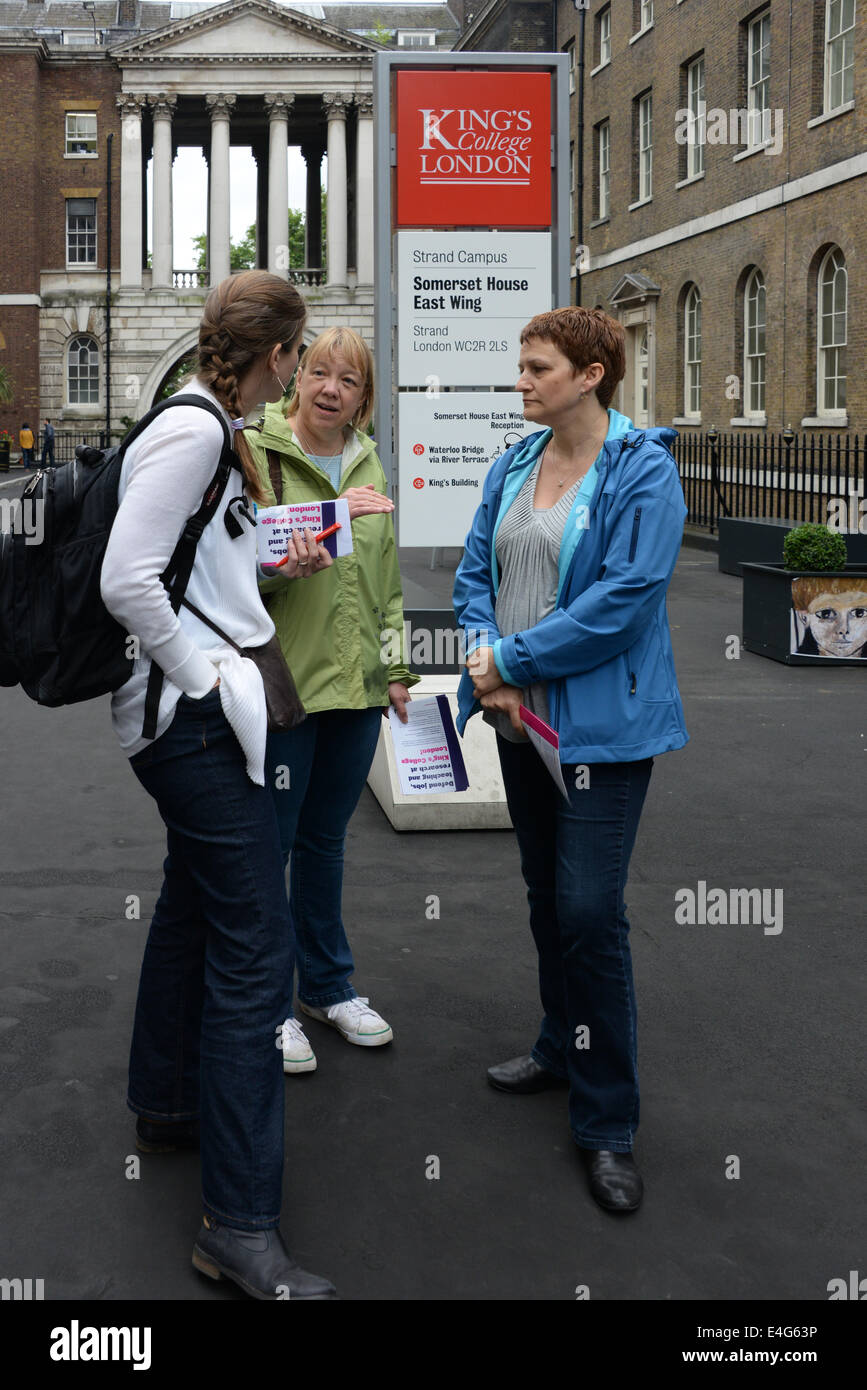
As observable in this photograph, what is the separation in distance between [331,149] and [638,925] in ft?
200

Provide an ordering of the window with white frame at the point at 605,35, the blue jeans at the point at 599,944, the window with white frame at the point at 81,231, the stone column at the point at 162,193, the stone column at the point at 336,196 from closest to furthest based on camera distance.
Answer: the blue jeans at the point at 599,944 < the window with white frame at the point at 605,35 < the window with white frame at the point at 81,231 < the stone column at the point at 162,193 < the stone column at the point at 336,196

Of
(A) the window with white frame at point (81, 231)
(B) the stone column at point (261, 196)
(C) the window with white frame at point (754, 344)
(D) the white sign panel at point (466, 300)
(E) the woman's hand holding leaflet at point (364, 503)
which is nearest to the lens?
(E) the woman's hand holding leaflet at point (364, 503)

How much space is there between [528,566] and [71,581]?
1186mm

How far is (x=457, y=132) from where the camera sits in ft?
22.2

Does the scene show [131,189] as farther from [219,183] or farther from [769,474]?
[769,474]

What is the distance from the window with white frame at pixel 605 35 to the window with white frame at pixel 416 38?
120 ft

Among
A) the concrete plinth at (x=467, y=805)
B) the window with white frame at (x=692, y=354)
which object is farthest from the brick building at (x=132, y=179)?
the concrete plinth at (x=467, y=805)

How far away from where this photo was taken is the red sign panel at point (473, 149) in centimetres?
677

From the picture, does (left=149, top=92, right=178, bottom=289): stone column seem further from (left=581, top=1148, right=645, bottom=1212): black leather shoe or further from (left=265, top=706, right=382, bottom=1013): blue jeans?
(left=581, top=1148, right=645, bottom=1212): black leather shoe

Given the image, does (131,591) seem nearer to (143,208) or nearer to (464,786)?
(464,786)

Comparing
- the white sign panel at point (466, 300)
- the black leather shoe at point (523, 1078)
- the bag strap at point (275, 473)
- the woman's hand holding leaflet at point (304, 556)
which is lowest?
the black leather shoe at point (523, 1078)

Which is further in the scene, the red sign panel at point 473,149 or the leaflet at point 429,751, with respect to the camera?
the red sign panel at point 473,149

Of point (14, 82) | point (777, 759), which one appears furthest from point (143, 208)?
point (777, 759)

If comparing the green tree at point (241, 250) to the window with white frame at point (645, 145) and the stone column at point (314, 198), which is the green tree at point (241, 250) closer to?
the stone column at point (314, 198)
